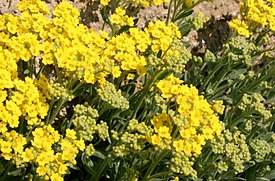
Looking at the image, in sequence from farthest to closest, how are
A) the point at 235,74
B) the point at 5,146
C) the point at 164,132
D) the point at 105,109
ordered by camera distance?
the point at 235,74 → the point at 105,109 → the point at 164,132 → the point at 5,146

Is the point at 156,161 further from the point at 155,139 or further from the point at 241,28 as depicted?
the point at 241,28

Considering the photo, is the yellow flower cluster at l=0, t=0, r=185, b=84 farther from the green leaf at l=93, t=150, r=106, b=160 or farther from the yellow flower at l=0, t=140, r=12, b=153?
the green leaf at l=93, t=150, r=106, b=160

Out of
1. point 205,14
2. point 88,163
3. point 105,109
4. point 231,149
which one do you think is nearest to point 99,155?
point 88,163

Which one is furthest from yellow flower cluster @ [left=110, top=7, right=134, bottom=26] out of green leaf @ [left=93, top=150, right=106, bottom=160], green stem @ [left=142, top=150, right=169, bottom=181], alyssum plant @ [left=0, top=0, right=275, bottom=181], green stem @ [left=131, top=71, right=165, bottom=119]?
green stem @ [left=142, top=150, right=169, bottom=181]

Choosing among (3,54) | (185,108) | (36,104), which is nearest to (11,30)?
(3,54)

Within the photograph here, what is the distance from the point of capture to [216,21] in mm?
4637

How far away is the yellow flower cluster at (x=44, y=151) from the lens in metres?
2.61

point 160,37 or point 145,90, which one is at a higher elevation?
point 160,37

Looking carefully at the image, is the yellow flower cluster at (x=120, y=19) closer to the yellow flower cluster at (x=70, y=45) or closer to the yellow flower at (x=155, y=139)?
the yellow flower cluster at (x=70, y=45)

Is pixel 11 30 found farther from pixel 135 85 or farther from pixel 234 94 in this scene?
pixel 234 94

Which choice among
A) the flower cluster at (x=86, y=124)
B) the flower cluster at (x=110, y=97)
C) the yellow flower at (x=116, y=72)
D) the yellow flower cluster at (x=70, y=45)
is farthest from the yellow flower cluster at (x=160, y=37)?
the flower cluster at (x=86, y=124)

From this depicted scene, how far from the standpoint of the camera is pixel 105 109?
9.95 feet

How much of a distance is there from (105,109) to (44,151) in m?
0.51

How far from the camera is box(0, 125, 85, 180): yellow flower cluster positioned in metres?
2.61
